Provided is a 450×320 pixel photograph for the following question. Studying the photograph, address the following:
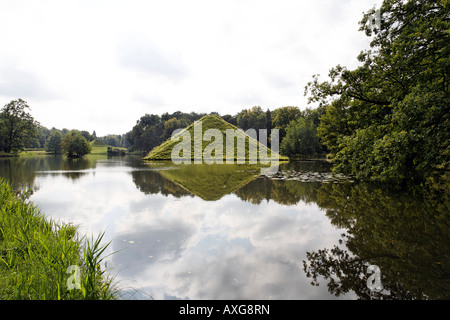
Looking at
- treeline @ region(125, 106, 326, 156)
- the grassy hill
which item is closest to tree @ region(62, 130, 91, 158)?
the grassy hill

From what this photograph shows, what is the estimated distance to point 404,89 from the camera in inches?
450

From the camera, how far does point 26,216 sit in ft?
18.6

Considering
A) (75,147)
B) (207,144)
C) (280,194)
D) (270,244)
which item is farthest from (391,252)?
(75,147)

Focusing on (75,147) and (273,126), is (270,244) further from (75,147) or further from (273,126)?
(273,126)

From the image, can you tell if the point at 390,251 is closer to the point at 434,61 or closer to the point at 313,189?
the point at 313,189

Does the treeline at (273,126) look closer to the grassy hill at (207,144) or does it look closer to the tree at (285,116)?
the tree at (285,116)

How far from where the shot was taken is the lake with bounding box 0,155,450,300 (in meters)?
3.73

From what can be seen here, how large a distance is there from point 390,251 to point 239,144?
1735 inches

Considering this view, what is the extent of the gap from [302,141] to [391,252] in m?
54.2

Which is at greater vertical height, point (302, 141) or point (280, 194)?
point (302, 141)

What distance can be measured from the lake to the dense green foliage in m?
1.92

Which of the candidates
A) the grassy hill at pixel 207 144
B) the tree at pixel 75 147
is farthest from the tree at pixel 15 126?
the grassy hill at pixel 207 144

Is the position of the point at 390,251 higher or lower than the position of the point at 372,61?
lower
